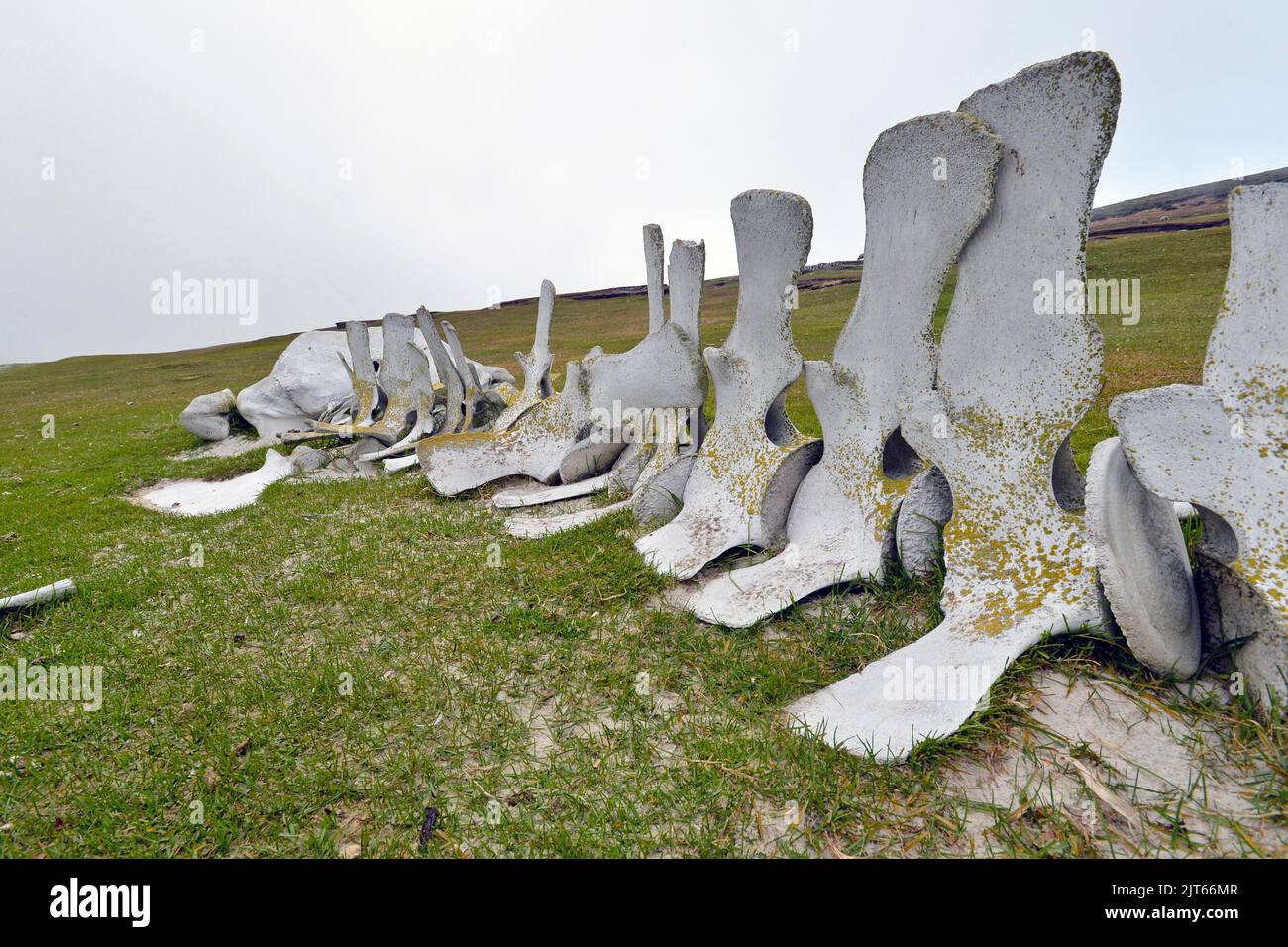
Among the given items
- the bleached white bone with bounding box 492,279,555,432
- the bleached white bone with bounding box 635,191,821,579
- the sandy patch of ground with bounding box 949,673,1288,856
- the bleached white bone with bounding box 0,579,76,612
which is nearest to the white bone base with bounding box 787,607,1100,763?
the sandy patch of ground with bounding box 949,673,1288,856

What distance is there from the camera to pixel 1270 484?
7.48ft

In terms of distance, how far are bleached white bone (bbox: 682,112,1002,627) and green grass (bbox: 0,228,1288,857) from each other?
0.25m

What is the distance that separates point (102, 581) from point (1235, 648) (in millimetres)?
6858

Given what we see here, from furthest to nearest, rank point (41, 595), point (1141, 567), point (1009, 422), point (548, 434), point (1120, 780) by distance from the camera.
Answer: point (548, 434), point (41, 595), point (1009, 422), point (1141, 567), point (1120, 780)

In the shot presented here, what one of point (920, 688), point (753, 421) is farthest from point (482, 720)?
point (753, 421)

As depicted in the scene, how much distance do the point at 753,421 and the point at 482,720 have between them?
2764mm

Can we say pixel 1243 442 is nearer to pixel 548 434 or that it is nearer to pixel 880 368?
pixel 880 368

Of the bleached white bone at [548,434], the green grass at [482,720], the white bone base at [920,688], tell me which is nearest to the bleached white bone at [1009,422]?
the white bone base at [920,688]

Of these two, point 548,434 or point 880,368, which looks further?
point 548,434

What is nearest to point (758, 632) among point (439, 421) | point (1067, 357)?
point (1067, 357)

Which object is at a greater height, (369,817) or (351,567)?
(351,567)

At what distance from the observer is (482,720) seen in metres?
2.94

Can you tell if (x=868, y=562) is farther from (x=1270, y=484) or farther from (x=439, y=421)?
(x=439, y=421)

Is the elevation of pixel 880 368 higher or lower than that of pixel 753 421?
higher
